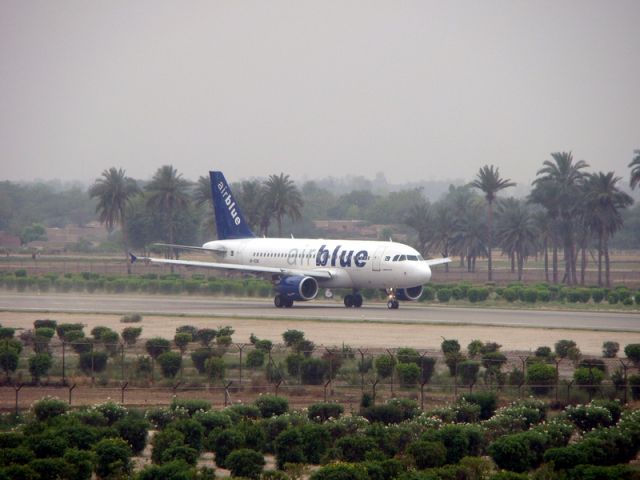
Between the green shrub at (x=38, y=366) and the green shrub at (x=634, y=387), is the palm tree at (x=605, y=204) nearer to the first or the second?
the green shrub at (x=634, y=387)

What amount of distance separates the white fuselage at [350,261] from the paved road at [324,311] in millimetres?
1969

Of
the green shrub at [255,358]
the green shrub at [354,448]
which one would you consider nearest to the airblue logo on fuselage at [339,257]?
the green shrub at [255,358]

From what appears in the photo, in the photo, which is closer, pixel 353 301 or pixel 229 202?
pixel 353 301

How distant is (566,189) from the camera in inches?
4569

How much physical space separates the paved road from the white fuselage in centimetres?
197

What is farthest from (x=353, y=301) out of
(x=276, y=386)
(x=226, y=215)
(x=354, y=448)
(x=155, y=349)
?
(x=354, y=448)

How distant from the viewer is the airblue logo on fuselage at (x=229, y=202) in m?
81.9

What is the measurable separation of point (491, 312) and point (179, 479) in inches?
1866

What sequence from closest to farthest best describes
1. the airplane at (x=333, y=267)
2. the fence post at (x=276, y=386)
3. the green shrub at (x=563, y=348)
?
the fence post at (x=276, y=386) < the green shrub at (x=563, y=348) < the airplane at (x=333, y=267)

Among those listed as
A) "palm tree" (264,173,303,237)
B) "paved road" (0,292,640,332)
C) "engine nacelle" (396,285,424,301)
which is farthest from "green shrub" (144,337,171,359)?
"palm tree" (264,173,303,237)

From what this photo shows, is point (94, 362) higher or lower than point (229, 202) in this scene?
lower

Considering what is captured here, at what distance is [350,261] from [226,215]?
15.0 meters

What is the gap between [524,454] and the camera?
27.4 meters

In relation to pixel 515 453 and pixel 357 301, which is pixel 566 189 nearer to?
pixel 357 301
